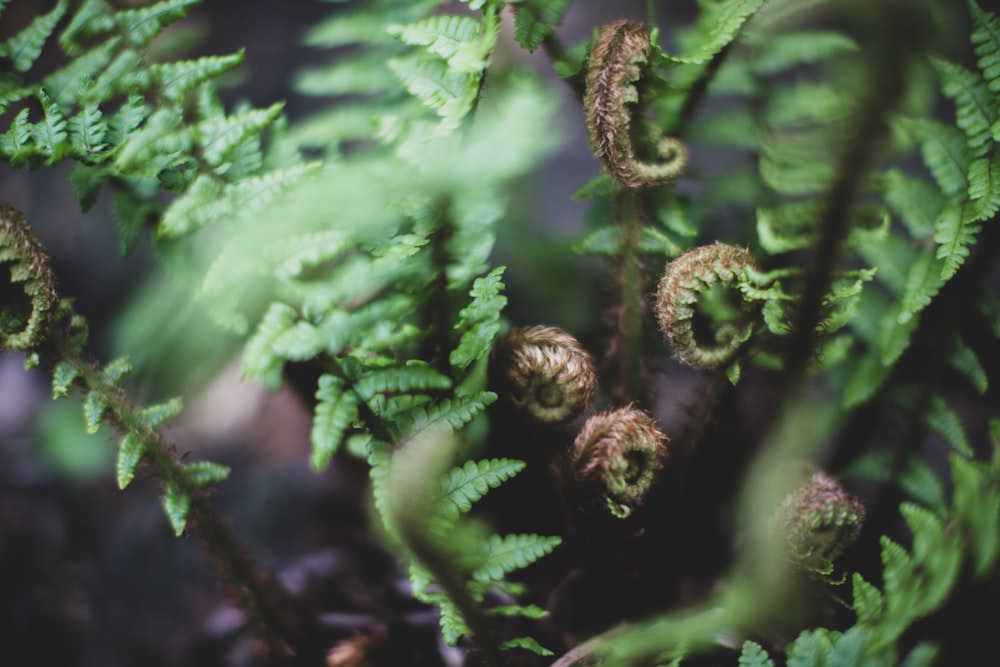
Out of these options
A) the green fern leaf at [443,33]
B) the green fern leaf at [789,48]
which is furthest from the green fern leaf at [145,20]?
the green fern leaf at [789,48]

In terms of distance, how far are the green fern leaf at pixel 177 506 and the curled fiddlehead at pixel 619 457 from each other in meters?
0.50

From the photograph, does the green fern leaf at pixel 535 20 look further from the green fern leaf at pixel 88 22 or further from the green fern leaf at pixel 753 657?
the green fern leaf at pixel 753 657

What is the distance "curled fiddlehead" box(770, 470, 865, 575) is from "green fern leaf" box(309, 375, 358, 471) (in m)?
0.57

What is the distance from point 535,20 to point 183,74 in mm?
468

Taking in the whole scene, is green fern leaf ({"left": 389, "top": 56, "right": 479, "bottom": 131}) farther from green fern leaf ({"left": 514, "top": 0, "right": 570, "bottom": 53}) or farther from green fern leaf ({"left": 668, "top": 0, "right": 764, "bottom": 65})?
green fern leaf ({"left": 668, "top": 0, "right": 764, "bottom": 65})

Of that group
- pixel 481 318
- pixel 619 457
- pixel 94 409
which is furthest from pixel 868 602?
pixel 94 409

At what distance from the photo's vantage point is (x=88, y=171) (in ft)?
3.11

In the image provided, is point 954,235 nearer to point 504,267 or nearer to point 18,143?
point 504,267

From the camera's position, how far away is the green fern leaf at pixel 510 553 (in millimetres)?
877

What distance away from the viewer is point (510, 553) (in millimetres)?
900

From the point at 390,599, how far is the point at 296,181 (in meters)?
0.79

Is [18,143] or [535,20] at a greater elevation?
[535,20]

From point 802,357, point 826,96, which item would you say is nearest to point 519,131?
point 802,357

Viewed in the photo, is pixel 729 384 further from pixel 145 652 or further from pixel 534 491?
pixel 145 652
